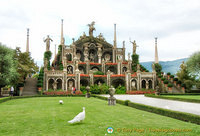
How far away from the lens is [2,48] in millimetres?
34125

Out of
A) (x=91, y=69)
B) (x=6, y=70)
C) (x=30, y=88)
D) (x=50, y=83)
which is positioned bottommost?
(x=30, y=88)

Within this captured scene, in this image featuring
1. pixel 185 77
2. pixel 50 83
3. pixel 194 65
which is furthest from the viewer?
pixel 185 77

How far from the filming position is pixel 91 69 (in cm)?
5547

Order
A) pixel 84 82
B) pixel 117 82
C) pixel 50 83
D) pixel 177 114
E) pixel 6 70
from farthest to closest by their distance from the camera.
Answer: pixel 117 82
pixel 84 82
pixel 50 83
pixel 6 70
pixel 177 114

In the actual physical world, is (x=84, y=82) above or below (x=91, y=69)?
below

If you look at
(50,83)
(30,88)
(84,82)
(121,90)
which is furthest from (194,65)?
(30,88)

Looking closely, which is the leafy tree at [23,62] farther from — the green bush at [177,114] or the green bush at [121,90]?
the green bush at [177,114]

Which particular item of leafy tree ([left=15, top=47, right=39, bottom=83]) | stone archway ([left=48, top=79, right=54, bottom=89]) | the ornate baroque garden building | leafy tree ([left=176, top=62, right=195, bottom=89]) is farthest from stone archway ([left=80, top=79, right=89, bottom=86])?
leafy tree ([left=176, top=62, right=195, bottom=89])

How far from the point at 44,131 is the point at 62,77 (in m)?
35.3

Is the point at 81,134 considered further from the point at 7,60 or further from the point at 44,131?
the point at 7,60

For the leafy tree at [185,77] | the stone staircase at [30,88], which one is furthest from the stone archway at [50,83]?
the leafy tree at [185,77]

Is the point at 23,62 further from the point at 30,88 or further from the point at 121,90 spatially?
the point at 121,90

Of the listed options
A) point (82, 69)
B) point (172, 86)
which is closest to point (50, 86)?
point (82, 69)

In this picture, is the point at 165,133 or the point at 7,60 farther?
the point at 7,60
